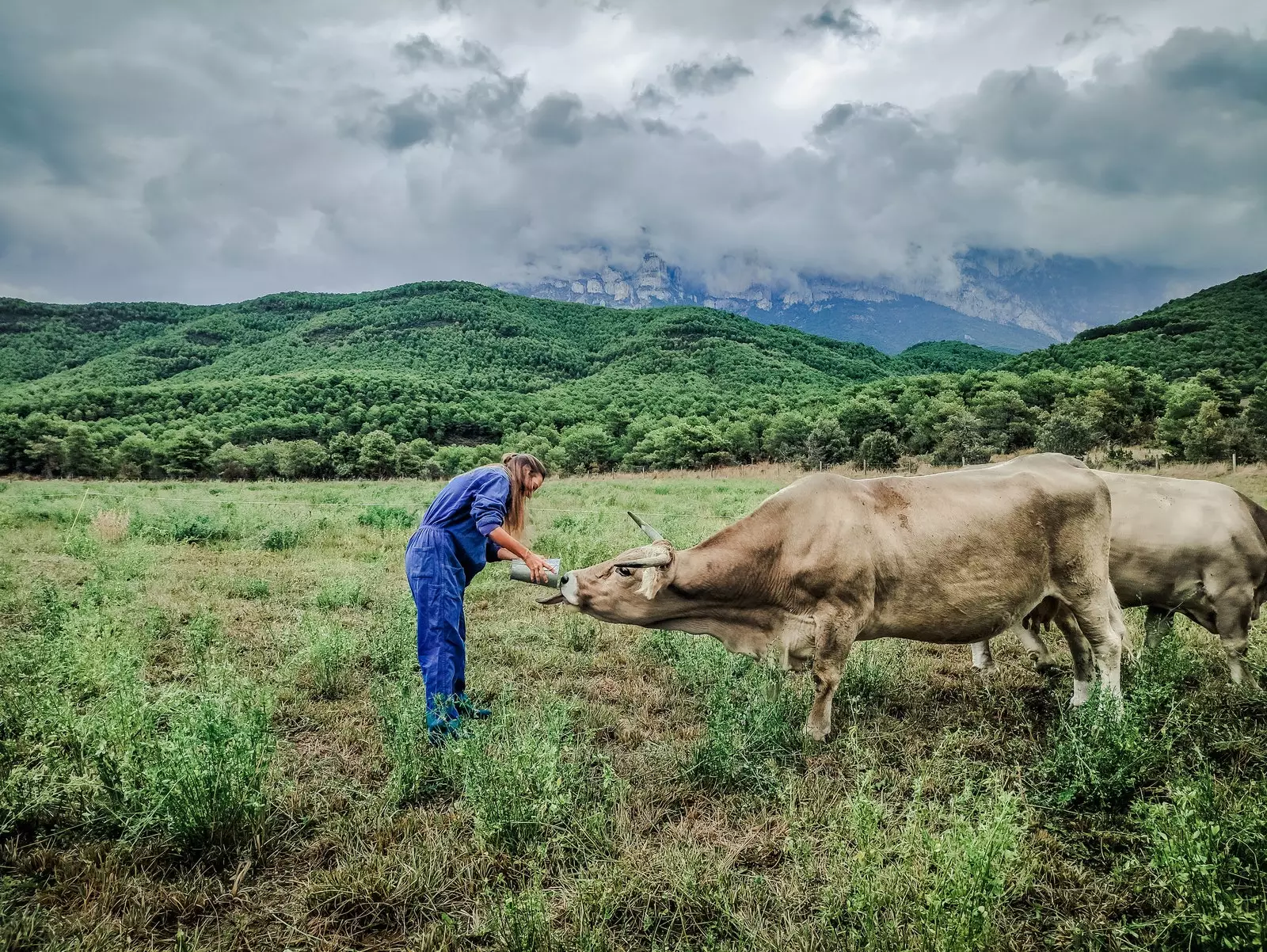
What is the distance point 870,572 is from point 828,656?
2.36 feet

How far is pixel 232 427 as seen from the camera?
270 ft

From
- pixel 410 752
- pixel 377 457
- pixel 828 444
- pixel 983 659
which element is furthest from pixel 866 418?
pixel 410 752

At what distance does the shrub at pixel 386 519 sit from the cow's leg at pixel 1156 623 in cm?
1384

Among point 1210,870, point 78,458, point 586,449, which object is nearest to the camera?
point 1210,870

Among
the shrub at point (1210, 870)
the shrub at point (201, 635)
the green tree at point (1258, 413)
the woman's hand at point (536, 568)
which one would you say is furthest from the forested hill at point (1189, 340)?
the shrub at point (201, 635)

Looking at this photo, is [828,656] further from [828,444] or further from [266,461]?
[266,461]

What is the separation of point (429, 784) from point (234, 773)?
1134mm

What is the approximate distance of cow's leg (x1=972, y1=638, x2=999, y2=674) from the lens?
6246 millimetres

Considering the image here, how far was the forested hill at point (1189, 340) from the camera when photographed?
77000 millimetres

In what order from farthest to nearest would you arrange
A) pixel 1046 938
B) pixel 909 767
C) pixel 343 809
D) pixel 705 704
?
pixel 705 704 → pixel 909 767 → pixel 343 809 → pixel 1046 938

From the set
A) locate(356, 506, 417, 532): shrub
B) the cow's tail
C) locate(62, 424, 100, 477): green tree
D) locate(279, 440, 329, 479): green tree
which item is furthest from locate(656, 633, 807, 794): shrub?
locate(62, 424, 100, 477): green tree

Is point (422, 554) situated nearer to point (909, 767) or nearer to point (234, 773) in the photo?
point (234, 773)

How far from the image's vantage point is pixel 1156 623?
249 inches

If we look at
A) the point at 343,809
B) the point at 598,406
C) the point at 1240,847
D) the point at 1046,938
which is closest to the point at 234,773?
the point at 343,809
